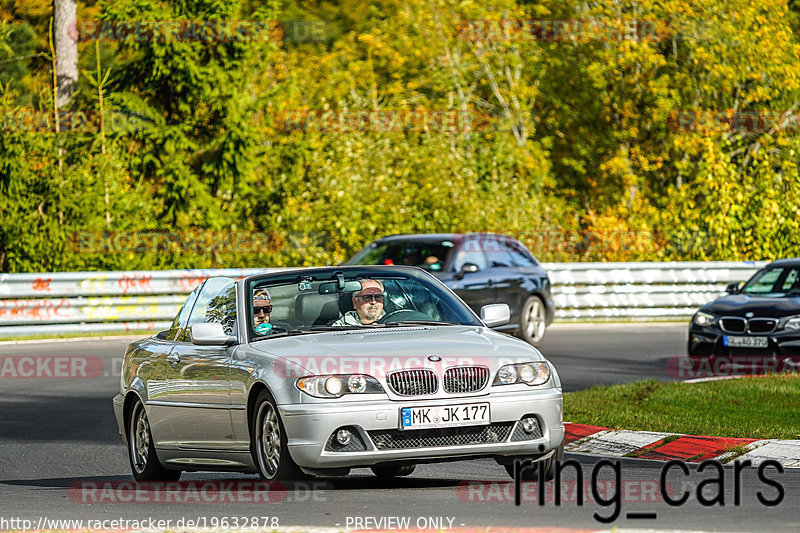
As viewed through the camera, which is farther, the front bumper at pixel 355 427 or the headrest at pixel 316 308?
the headrest at pixel 316 308

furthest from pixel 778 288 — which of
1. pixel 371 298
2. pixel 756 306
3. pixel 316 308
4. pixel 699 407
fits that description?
pixel 316 308

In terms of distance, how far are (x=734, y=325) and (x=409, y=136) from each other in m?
18.9

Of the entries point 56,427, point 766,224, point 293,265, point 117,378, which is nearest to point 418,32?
point 766,224

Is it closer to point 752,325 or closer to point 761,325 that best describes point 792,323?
point 761,325

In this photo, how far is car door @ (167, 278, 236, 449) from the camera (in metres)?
9.55

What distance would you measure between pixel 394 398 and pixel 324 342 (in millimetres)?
686

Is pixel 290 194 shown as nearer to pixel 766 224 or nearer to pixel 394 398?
pixel 766 224

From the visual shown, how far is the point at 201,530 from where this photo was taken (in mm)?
7621

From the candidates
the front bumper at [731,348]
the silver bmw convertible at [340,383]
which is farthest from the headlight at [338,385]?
the front bumper at [731,348]

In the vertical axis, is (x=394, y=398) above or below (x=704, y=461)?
above

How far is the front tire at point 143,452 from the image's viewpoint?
34.3ft

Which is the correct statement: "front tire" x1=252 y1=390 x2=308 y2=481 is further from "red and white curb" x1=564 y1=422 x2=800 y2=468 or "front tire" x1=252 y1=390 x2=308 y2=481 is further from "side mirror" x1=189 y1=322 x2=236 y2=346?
"red and white curb" x1=564 y1=422 x2=800 y2=468

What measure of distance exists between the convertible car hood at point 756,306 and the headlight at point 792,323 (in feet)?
0.25

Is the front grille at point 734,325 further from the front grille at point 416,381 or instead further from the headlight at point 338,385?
the headlight at point 338,385
